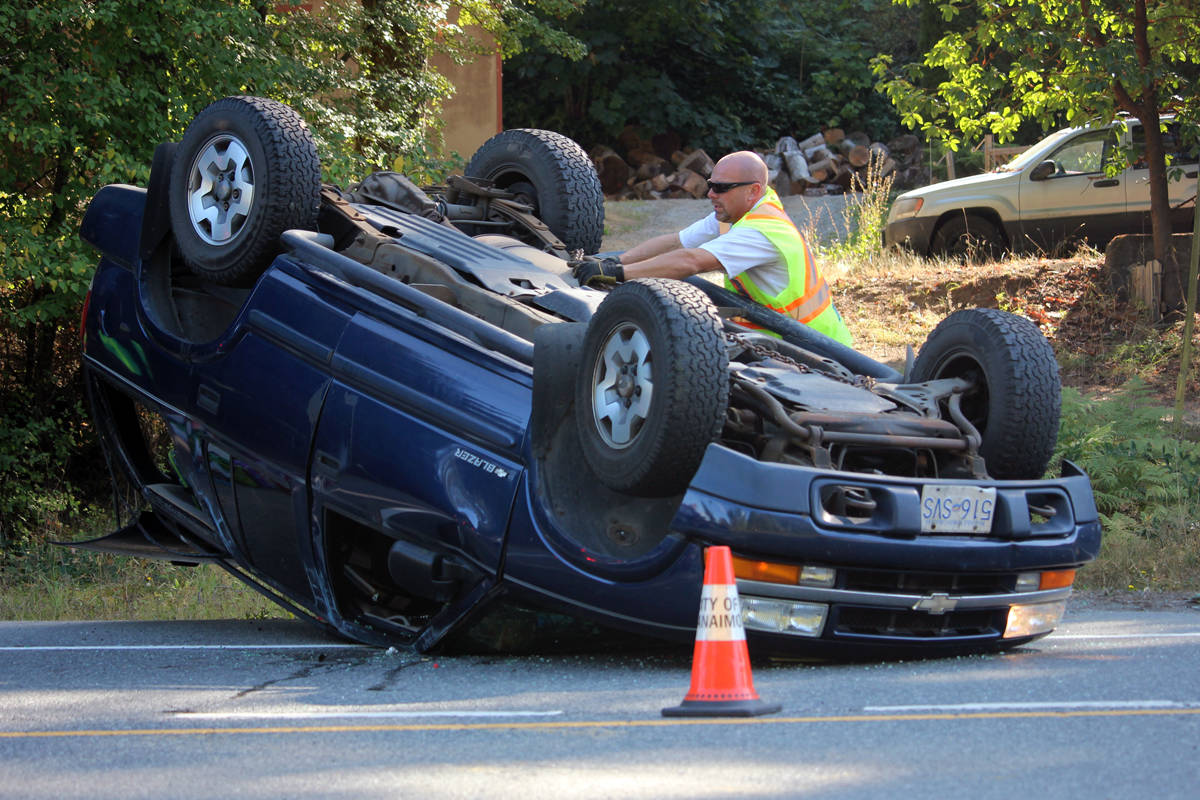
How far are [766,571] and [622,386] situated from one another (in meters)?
0.74

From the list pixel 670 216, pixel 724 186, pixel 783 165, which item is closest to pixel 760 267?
pixel 724 186

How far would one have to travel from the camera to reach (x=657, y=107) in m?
27.4

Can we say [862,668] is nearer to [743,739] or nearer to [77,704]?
[743,739]

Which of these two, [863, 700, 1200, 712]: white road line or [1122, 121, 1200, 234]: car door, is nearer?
[863, 700, 1200, 712]: white road line

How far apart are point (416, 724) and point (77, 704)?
117 cm

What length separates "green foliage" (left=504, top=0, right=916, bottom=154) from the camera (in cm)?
2723

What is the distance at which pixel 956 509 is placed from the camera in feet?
14.8

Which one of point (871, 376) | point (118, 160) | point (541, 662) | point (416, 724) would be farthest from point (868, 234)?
point (416, 724)

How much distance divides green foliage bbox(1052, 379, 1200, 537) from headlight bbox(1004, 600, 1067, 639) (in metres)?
3.60

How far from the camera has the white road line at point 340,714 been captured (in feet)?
13.5

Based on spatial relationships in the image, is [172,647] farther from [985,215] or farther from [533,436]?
[985,215]

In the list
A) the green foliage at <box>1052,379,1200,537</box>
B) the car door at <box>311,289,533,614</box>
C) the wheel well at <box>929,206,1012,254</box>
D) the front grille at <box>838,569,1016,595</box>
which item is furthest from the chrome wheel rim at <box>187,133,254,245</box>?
the wheel well at <box>929,206,1012,254</box>

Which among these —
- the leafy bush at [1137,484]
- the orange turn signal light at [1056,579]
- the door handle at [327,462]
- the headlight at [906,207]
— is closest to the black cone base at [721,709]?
the orange turn signal light at [1056,579]

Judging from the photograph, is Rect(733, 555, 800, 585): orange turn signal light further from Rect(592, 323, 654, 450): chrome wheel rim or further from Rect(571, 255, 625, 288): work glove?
Rect(571, 255, 625, 288): work glove
